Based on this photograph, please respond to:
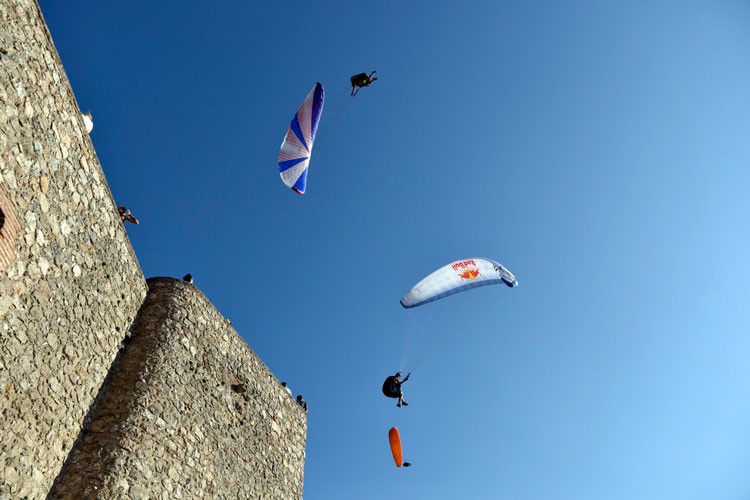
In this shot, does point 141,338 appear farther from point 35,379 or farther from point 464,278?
point 464,278

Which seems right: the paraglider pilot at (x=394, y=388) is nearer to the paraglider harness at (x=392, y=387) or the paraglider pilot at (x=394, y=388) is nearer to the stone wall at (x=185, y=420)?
the paraglider harness at (x=392, y=387)

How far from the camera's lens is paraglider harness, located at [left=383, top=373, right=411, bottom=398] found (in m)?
10.3

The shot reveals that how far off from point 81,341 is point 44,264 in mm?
787

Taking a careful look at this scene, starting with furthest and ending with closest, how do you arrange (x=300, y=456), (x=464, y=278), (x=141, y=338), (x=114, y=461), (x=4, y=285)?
(x=464, y=278), (x=300, y=456), (x=141, y=338), (x=114, y=461), (x=4, y=285)

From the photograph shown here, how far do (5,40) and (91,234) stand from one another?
167 centimetres

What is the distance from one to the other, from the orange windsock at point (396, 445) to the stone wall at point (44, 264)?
5549 mm

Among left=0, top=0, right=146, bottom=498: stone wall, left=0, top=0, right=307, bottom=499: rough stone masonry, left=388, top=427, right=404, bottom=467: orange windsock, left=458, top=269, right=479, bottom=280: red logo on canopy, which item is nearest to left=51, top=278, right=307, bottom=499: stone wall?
left=0, top=0, right=307, bottom=499: rough stone masonry

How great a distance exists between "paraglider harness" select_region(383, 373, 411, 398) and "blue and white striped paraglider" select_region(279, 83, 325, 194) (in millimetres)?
4040

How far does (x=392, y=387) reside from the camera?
10.3 metres

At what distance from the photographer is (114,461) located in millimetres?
4762

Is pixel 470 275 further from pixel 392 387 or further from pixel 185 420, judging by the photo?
pixel 185 420

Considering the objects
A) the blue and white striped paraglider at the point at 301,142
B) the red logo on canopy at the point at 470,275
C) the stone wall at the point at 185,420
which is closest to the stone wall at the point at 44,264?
the stone wall at the point at 185,420

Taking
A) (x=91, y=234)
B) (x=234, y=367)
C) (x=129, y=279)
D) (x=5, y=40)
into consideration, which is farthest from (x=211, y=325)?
(x=5, y=40)

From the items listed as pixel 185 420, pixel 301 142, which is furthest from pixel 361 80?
pixel 185 420
